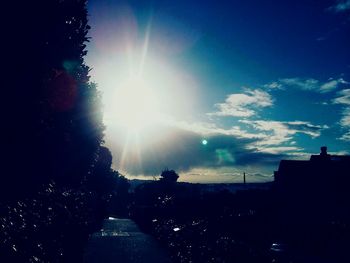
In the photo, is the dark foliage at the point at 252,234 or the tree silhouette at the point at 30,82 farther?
the dark foliage at the point at 252,234

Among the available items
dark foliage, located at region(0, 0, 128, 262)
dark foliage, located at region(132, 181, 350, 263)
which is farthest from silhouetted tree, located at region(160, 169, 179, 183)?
dark foliage, located at region(0, 0, 128, 262)

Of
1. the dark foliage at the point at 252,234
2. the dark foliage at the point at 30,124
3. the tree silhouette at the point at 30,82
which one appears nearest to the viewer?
the dark foliage at the point at 30,124

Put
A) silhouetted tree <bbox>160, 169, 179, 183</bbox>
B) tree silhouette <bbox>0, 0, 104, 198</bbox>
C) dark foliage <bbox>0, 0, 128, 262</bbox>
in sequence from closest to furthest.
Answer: dark foliage <bbox>0, 0, 128, 262</bbox>, tree silhouette <bbox>0, 0, 104, 198</bbox>, silhouetted tree <bbox>160, 169, 179, 183</bbox>

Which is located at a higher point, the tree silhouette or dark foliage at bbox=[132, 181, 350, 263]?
the tree silhouette

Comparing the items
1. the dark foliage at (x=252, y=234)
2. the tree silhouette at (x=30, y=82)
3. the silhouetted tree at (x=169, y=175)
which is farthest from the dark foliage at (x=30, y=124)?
the silhouetted tree at (x=169, y=175)

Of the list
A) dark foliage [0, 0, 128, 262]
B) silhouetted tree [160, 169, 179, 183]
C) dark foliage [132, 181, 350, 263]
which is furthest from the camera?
silhouetted tree [160, 169, 179, 183]

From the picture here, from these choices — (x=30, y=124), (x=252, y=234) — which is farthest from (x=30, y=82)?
(x=252, y=234)

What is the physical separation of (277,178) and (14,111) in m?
37.2

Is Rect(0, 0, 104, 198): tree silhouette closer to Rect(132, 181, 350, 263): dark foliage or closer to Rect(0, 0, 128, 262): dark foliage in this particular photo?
Rect(0, 0, 128, 262): dark foliage

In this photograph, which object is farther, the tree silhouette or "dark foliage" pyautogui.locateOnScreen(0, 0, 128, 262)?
the tree silhouette

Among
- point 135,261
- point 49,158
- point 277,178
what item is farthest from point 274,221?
point 277,178

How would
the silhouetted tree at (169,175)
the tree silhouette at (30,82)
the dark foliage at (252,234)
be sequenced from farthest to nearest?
the silhouetted tree at (169,175) → the dark foliage at (252,234) → the tree silhouette at (30,82)

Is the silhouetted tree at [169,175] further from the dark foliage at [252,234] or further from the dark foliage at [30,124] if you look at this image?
the dark foliage at [30,124]

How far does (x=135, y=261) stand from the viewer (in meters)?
15.5
